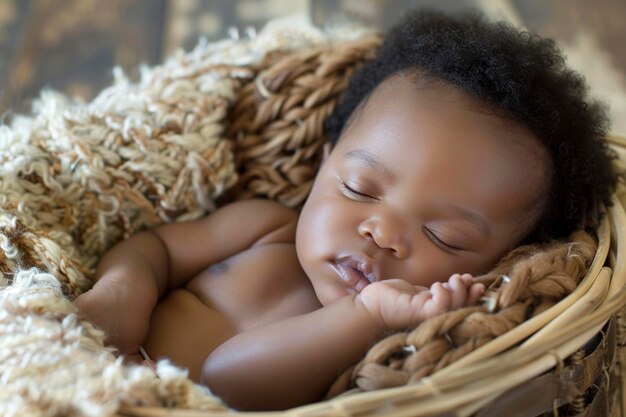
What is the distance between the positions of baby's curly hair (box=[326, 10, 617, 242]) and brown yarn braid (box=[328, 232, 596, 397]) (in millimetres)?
233

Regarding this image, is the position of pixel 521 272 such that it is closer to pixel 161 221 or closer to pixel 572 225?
pixel 572 225

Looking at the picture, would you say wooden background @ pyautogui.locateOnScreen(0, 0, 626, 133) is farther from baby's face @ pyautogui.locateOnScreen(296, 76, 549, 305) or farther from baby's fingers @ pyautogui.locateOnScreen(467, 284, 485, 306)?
baby's fingers @ pyautogui.locateOnScreen(467, 284, 485, 306)

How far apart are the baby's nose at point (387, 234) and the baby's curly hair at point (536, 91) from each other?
9.4 inches

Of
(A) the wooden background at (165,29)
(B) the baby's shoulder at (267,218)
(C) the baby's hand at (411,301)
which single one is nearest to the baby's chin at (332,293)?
(C) the baby's hand at (411,301)

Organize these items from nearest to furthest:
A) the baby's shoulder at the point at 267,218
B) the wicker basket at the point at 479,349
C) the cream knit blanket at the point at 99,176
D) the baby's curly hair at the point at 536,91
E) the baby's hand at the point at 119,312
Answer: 1. the wicker basket at the point at 479,349
2. the cream knit blanket at the point at 99,176
3. the baby's hand at the point at 119,312
4. the baby's curly hair at the point at 536,91
5. the baby's shoulder at the point at 267,218

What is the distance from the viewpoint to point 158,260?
4.12 feet

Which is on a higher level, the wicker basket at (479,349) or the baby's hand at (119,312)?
the wicker basket at (479,349)

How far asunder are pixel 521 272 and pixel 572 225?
0.34m

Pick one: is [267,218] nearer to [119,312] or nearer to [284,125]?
[284,125]

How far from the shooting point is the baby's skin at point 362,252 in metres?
0.98

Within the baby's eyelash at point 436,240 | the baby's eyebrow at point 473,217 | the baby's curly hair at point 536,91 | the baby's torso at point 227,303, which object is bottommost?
the baby's torso at point 227,303

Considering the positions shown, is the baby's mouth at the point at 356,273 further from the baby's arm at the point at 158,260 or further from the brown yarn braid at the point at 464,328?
the baby's arm at the point at 158,260

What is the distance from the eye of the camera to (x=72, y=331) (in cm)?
89

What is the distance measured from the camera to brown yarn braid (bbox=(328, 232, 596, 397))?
0.86 meters
